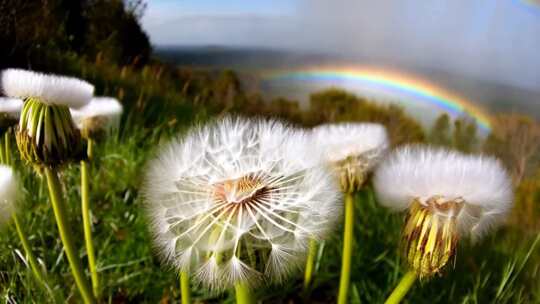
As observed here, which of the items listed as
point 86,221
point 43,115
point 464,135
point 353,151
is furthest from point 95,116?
point 464,135

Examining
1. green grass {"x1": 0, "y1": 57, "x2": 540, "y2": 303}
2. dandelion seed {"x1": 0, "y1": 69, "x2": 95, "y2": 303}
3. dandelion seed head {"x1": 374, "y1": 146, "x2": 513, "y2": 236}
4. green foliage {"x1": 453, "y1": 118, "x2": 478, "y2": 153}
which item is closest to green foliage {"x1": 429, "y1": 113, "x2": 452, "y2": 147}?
green foliage {"x1": 453, "y1": 118, "x2": 478, "y2": 153}

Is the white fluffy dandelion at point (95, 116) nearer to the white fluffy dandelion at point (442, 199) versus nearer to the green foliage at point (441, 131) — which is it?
the white fluffy dandelion at point (442, 199)

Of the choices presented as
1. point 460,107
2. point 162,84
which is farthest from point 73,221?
point 460,107

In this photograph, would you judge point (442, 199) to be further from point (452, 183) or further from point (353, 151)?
point (353, 151)

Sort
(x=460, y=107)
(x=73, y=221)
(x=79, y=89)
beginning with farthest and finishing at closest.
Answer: (x=460, y=107)
(x=73, y=221)
(x=79, y=89)

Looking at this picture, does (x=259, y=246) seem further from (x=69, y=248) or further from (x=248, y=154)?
(x=69, y=248)

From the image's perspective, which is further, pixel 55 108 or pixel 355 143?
pixel 355 143
